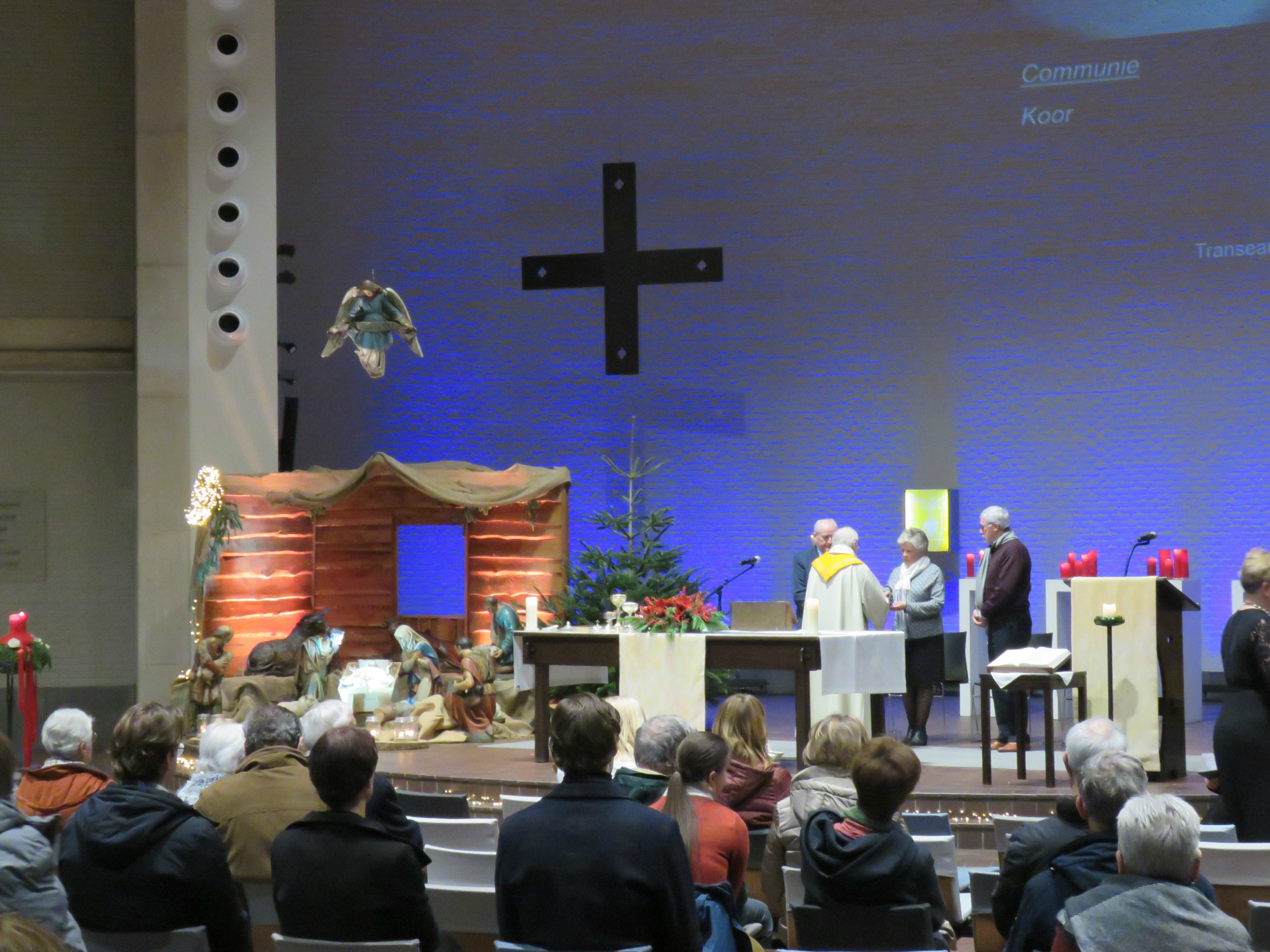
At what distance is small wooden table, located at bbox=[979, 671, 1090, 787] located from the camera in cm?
735

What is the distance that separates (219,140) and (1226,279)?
8275mm

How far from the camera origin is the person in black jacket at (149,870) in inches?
138

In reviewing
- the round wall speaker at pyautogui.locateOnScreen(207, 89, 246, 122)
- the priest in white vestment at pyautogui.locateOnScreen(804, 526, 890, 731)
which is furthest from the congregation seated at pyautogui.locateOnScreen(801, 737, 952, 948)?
the round wall speaker at pyautogui.locateOnScreen(207, 89, 246, 122)

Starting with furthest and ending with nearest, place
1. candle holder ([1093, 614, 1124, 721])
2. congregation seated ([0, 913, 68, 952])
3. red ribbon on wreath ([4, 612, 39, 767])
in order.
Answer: red ribbon on wreath ([4, 612, 39, 767]) → candle holder ([1093, 614, 1124, 721]) → congregation seated ([0, 913, 68, 952])

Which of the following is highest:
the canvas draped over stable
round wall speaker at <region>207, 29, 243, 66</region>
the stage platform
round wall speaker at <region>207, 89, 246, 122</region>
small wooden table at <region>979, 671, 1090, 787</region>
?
round wall speaker at <region>207, 29, 243, 66</region>

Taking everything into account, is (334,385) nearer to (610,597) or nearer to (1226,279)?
(610,597)

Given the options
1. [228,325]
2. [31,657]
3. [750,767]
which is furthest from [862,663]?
[228,325]

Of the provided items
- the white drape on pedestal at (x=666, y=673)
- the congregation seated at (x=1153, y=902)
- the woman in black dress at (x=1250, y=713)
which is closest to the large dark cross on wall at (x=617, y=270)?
the white drape on pedestal at (x=666, y=673)

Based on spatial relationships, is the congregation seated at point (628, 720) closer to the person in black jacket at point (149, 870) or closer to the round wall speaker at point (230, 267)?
the person in black jacket at point (149, 870)

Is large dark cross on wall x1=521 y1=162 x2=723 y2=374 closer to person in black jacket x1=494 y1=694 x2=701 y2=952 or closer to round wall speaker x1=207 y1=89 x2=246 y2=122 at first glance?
round wall speaker x1=207 y1=89 x2=246 y2=122

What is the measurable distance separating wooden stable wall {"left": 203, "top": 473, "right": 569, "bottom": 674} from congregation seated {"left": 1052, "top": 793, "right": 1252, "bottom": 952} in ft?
27.0

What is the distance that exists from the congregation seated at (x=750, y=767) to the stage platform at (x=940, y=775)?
180 centimetres

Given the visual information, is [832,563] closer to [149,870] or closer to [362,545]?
[362,545]

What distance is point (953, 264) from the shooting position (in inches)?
496
